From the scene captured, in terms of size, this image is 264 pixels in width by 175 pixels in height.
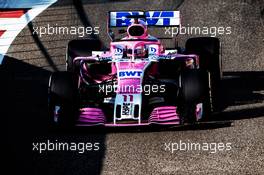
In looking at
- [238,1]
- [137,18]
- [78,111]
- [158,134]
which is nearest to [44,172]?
[78,111]

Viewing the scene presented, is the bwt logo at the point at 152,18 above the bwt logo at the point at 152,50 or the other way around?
above

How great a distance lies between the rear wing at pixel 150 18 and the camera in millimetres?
13173

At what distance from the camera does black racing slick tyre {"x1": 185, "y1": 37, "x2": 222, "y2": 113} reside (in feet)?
41.9

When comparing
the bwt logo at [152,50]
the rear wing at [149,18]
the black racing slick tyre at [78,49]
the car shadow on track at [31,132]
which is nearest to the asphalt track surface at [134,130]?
the car shadow on track at [31,132]

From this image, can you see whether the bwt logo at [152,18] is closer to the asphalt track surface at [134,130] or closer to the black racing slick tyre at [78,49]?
the black racing slick tyre at [78,49]

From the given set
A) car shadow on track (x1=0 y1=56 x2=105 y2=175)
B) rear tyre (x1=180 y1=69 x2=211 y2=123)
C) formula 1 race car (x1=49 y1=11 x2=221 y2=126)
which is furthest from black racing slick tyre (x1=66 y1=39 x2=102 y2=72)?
rear tyre (x1=180 y1=69 x2=211 y2=123)

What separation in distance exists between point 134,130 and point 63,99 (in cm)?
132

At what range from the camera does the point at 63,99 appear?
1130 centimetres

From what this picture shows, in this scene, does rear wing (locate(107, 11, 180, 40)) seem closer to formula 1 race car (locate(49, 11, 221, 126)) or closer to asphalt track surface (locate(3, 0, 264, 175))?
formula 1 race car (locate(49, 11, 221, 126))

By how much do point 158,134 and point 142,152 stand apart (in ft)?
2.07

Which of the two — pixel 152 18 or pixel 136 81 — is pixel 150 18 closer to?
pixel 152 18

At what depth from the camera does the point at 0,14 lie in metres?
17.0

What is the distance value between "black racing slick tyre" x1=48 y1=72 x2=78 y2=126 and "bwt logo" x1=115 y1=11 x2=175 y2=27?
7.35 feet

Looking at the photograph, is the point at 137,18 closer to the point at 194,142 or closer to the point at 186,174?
the point at 194,142
